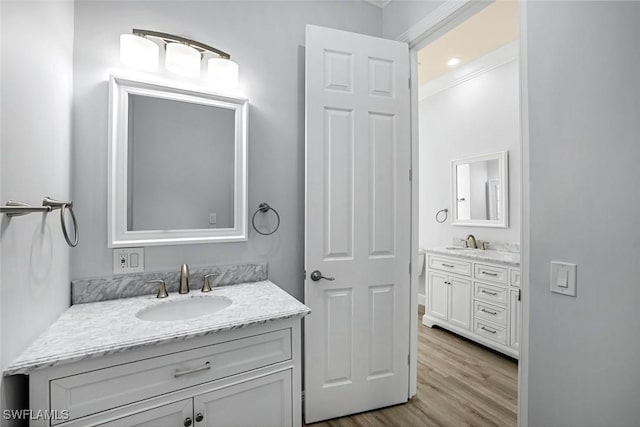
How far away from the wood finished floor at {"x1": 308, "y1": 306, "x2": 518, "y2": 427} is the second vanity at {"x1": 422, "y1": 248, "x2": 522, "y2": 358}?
175 mm

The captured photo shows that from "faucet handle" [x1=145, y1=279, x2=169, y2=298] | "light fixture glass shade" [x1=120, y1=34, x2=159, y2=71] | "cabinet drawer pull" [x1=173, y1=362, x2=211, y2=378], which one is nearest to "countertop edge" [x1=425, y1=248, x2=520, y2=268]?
"cabinet drawer pull" [x1=173, y1=362, x2=211, y2=378]

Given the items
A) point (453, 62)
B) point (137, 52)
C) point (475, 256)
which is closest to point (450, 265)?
point (475, 256)

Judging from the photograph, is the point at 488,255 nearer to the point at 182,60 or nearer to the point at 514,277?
the point at 514,277

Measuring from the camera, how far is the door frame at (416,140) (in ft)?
4.13

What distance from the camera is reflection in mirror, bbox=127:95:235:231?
156 cm

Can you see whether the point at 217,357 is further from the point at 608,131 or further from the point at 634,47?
the point at 634,47

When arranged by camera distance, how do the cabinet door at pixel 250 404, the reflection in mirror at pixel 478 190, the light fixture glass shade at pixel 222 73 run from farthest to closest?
the reflection in mirror at pixel 478 190
the light fixture glass shade at pixel 222 73
the cabinet door at pixel 250 404

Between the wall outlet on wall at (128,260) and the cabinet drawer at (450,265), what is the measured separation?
2.67m

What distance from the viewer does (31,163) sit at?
3.40 ft

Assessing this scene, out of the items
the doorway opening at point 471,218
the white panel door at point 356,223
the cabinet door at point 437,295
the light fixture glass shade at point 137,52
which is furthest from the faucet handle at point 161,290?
the cabinet door at point 437,295

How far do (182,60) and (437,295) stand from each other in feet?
10.1

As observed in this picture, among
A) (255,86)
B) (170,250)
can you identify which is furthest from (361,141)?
(170,250)

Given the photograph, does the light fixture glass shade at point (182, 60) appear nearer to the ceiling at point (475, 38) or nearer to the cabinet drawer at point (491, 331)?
the ceiling at point (475, 38)

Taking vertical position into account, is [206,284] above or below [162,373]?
above
